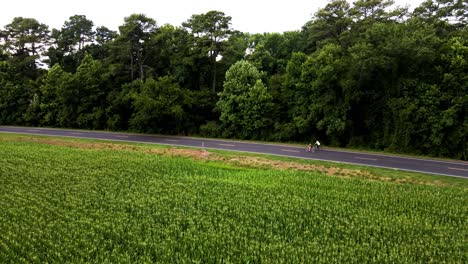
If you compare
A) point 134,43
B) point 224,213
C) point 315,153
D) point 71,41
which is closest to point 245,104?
point 315,153

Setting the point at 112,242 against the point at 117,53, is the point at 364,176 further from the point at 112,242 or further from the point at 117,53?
the point at 117,53

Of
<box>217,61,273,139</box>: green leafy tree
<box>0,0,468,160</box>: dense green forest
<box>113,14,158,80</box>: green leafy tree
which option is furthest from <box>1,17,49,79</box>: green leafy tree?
<box>217,61,273,139</box>: green leafy tree

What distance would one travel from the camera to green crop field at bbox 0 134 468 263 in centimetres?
1048

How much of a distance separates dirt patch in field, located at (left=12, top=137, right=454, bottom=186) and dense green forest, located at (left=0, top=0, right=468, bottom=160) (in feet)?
28.8

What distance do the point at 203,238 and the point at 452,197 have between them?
1316 centimetres

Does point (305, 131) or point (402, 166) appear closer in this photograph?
point (402, 166)

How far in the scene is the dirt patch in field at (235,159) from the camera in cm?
2109

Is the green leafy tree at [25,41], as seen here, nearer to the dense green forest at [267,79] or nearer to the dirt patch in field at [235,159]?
the dense green forest at [267,79]

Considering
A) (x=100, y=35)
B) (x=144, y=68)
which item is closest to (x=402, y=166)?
(x=144, y=68)

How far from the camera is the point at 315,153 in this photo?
92.0 ft

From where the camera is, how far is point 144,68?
46188 millimetres

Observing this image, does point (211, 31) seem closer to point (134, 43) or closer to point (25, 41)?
point (134, 43)

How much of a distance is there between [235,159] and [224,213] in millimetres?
12202

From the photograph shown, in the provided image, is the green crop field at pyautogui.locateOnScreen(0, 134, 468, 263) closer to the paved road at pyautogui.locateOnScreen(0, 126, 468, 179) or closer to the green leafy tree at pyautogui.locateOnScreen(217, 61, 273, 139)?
the paved road at pyautogui.locateOnScreen(0, 126, 468, 179)
